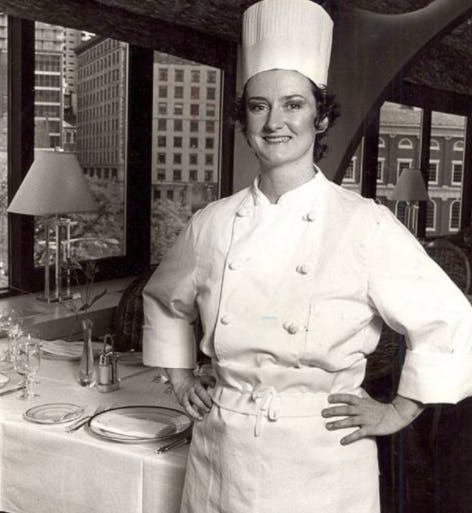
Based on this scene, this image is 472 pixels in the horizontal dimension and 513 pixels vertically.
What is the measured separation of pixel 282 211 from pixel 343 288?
0.17 meters

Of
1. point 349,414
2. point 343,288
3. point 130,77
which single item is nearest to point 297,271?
point 343,288

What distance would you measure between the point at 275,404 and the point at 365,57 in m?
2.73

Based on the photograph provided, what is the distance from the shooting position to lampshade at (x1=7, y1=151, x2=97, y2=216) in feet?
9.65

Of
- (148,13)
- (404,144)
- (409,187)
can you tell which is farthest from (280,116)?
(404,144)

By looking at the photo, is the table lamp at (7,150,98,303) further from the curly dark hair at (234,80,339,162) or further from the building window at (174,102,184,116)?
the curly dark hair at (234,80,339,162)

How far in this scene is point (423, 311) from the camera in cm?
116

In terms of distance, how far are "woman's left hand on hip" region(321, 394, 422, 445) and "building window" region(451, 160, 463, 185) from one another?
6.53 meters

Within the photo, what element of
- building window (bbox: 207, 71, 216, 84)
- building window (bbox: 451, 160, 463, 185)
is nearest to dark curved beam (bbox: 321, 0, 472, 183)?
building window (bbox: 207, 71, 216, 84)

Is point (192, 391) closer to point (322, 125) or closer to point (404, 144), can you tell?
point (322, 125)

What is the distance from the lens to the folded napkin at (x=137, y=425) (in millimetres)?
1520

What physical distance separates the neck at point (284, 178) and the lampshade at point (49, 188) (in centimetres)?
182

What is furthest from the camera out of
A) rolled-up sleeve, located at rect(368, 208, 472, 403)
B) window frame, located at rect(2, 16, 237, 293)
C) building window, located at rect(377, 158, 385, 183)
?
building window, located at rect(377, 158, 385, 183)

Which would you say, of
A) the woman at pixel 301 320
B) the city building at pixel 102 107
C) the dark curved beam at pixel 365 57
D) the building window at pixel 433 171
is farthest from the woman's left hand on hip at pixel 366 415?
the building window at pixel 433 171

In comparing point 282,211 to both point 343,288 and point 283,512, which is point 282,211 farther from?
point 283,512
